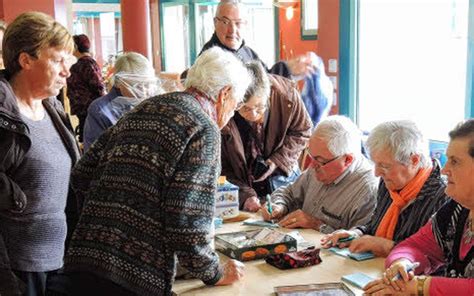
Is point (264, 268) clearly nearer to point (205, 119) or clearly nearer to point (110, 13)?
point (205, 119)

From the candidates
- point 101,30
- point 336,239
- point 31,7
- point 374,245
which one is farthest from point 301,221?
point 101,30

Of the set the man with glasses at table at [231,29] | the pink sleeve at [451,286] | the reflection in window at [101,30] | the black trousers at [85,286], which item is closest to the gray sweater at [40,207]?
the black trousers at [85,286]

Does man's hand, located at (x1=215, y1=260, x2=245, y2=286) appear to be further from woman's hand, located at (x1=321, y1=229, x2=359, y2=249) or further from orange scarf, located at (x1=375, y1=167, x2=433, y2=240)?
orange scarf, located at (x1=375, y1=167, x2=433, y2=240)

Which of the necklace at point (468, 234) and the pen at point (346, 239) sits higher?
the necklace at point (468, 234)

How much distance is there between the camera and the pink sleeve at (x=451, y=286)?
167 centimetres

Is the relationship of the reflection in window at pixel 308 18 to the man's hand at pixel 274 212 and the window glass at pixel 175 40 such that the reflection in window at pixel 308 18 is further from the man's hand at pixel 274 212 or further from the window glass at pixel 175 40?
the man's hand at pixel 274 212

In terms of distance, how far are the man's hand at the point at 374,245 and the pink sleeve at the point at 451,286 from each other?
46cm

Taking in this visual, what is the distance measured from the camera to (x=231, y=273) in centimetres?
192

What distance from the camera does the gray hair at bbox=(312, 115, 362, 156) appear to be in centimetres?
262

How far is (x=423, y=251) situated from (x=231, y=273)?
0.65 m

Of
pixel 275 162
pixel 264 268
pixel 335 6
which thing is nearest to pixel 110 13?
pixel 335 6

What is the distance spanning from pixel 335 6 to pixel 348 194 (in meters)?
2.74

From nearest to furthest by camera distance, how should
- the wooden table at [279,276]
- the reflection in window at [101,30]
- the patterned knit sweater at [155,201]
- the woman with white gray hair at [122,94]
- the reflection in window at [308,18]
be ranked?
the patterned knit sweater at [155,201]
the wooden table at [279,276]
the woman with white gray hair at [122,94]
the reflection in window at [308,18]
the reflection in window at [101,30]

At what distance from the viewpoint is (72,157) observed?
2242 millimetres
